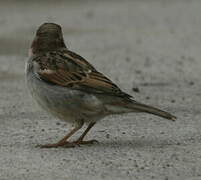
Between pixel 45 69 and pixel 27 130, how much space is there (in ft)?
3.56

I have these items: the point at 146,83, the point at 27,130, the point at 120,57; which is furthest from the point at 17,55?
the point at 27,130

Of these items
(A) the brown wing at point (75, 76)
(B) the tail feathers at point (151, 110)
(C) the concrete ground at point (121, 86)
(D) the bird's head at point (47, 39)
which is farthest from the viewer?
(D) the bird's head at point (47, 39)

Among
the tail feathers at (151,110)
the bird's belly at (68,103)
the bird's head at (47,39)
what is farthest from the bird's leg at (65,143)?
the bird's head at (47,39)

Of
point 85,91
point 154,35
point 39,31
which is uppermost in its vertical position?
point 39,31

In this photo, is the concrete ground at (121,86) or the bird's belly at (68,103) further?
the bird's belly at (68,103)

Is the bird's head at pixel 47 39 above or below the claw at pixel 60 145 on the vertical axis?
above

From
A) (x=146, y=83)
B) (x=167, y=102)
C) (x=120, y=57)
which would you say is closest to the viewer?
(x=167, y=102)

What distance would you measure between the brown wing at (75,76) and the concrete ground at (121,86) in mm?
622

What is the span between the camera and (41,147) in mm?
8430

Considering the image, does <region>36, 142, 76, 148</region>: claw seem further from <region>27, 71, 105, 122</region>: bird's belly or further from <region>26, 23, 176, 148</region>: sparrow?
<region>27, 71, 105, 122</region>: bird's belly

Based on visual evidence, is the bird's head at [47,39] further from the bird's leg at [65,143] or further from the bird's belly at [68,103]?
the bird's leg at [65,143]

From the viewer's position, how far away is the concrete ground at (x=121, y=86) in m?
7.65

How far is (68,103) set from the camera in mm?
8359

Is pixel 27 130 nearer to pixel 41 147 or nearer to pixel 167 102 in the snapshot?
pixel 41 147
